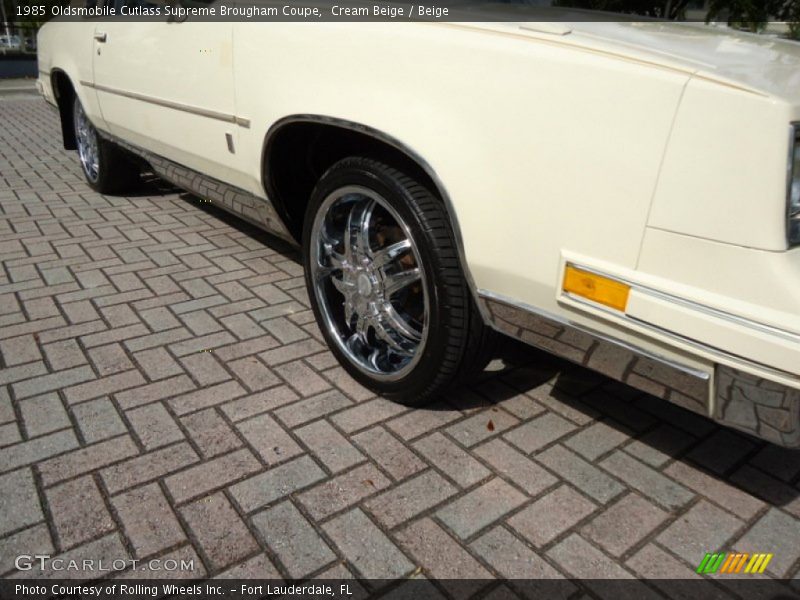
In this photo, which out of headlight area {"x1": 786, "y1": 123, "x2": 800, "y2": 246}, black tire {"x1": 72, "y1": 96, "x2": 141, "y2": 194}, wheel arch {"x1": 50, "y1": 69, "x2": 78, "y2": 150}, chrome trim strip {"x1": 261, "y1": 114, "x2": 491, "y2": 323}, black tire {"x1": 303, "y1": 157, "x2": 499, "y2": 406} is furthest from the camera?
wheel arch {"x1": 50, "y1": 69, "x2": 78, "y2": 150}

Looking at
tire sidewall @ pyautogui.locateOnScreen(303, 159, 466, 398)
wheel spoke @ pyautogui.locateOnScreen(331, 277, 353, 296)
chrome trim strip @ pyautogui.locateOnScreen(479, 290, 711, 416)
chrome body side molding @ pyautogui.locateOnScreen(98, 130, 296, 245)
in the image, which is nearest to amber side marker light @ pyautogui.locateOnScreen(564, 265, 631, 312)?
chrome trim strip @ pyautogui.locateOnScreen(479, 290, 711, 416)

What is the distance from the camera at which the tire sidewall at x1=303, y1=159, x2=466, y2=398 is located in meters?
2.05

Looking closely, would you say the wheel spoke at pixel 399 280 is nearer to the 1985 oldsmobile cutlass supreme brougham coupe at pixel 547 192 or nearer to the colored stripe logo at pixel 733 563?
the 1985 oldsmobile cutlass supreme brougham coupe at pixel 547 192

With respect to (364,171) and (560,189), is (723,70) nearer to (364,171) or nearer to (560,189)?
(560,189)

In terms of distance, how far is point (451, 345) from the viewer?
6.98 feet

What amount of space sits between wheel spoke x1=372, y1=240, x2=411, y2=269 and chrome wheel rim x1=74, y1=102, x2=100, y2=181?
3.70 meters

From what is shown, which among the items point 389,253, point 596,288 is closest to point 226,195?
point 389,253

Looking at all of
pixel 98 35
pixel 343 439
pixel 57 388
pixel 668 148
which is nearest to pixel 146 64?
pixel 98 35

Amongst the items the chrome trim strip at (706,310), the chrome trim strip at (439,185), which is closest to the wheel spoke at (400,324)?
the chrome trim strip at (439,185)

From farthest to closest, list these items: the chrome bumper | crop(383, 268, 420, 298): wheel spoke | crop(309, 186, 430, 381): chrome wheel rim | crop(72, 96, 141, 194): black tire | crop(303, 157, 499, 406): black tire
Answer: crop(72, 96, 141, 194): black tire < crop(309, 186, 430, 381): chrome wheel rim < crop(383, 268, 420, 298): wheel spoke < crop(303, 157, 499, 406): black tire < the chrome bumper

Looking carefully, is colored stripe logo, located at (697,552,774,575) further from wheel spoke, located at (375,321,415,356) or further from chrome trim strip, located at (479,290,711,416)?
wheel spoke, located at (375,321,415,356)

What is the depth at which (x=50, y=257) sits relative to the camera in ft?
12.9

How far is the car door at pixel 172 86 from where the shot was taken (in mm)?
2869

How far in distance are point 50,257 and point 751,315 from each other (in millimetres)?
3925
